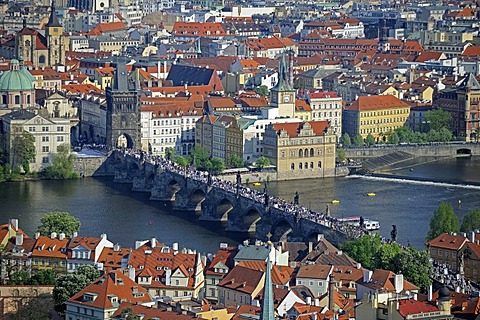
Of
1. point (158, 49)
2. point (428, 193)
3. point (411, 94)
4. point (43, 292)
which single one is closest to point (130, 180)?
point (428, 193)

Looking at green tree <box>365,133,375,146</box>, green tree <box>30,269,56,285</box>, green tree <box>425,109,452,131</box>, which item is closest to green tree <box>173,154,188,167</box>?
green tree <box>365,133,375,146</box>

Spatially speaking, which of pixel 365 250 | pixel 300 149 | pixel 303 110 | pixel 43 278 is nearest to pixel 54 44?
pixel 303 110

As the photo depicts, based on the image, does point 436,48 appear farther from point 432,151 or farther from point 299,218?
point 299,218

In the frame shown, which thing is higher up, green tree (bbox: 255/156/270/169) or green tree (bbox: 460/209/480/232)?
green tree (bbox: 460/209/480/232)

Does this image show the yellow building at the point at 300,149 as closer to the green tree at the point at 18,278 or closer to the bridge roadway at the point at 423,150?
the bridge roadway at the point at 423,150

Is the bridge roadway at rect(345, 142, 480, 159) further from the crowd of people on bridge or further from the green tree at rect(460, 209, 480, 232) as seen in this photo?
the green tree at rect(460, 209, 480, 232)
